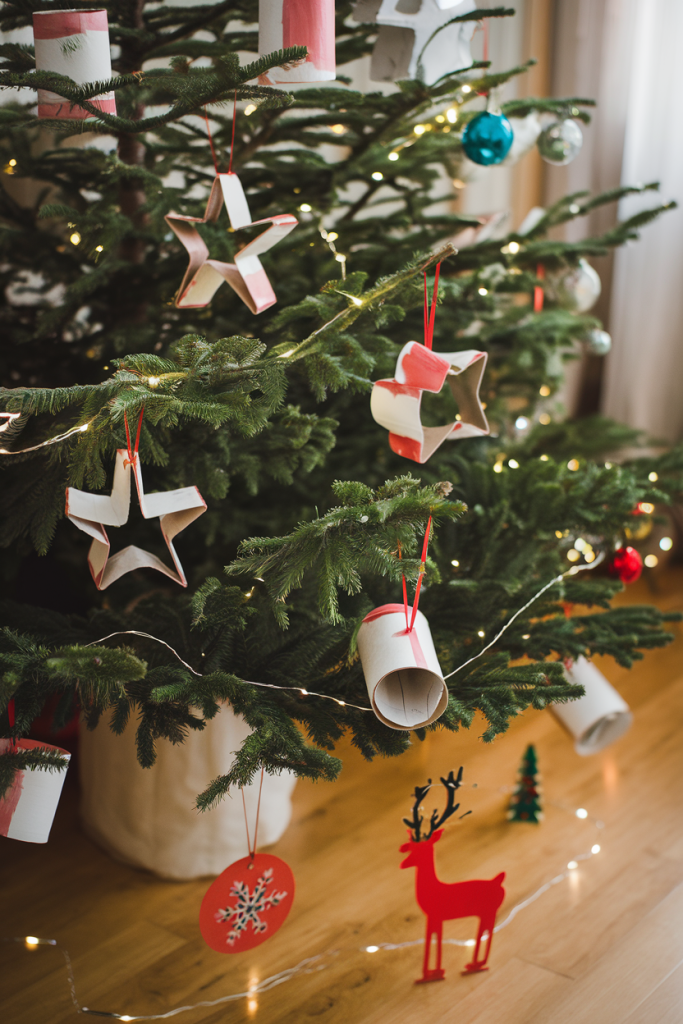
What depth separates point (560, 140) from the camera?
129 cm

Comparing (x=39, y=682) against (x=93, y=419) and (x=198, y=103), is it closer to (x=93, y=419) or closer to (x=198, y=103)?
(x=93, y=419)

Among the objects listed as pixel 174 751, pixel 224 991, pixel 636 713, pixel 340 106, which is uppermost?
pixel 340 106

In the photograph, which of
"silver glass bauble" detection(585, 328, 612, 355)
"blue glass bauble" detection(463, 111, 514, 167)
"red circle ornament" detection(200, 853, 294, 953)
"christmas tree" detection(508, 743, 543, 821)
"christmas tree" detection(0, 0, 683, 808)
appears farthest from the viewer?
"silver glass bauble" detection(585, 328, 612, 355)

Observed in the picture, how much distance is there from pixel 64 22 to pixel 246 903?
2.92 feet

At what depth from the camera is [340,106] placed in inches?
42.6

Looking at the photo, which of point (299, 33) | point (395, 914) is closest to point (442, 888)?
point (395, 914)

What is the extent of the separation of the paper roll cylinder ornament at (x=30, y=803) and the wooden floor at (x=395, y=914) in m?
0.30

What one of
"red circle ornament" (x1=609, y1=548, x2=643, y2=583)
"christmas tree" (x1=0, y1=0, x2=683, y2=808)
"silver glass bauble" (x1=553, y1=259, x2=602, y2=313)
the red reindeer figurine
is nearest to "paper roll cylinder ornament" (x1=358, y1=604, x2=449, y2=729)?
"christmas tree" (x1=0, y1=0, x2=683, y2=808)

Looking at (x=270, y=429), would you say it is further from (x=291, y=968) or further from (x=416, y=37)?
(x=291, y=968)

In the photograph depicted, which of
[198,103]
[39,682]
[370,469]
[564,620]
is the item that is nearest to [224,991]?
[39,682]

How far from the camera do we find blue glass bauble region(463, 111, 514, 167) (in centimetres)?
111

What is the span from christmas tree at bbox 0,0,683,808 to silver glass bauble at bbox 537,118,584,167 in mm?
70

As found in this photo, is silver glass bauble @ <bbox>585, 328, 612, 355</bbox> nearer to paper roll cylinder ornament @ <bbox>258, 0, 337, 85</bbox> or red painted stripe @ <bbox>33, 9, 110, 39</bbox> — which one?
paper roll cylinder ornament @ <bbox>258, 0, 337, 85</bbox>

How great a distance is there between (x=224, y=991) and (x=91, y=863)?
1.07 ft
